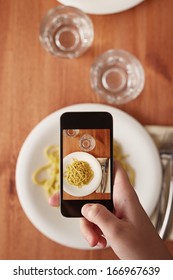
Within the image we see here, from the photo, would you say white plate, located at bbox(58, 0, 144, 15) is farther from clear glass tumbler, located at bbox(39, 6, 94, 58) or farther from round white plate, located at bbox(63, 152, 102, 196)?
round white plate, located at bbox(63, 152, 102, 196)

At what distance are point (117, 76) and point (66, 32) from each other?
10 centimetres

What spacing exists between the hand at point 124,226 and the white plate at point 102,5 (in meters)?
0.22

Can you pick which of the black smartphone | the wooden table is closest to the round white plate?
the black smartphone

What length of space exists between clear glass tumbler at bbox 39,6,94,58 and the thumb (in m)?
0.24

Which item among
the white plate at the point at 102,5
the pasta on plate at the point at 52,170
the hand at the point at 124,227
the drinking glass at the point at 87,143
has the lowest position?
the hand at the point at 124,227

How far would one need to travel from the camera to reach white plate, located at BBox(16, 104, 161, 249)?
653 mm

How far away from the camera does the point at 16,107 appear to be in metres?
0.68

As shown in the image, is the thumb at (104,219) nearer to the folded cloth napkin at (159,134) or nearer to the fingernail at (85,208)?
the fingernail at (85,208)

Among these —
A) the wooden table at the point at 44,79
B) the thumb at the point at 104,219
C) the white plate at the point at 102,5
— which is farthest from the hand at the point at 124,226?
the white plate at the point at 102,5

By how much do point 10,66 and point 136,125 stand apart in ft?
0.65

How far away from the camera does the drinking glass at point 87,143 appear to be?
578 mm
